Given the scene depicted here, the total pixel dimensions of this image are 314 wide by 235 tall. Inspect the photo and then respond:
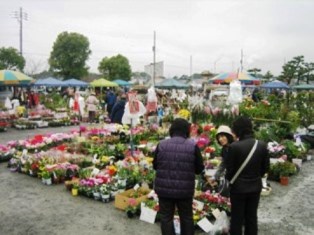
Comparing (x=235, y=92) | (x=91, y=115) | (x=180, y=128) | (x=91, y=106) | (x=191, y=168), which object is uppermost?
(x=235, y=92)

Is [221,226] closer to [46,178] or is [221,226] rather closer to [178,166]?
[178,166]

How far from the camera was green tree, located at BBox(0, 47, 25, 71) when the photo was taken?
48.5 meters

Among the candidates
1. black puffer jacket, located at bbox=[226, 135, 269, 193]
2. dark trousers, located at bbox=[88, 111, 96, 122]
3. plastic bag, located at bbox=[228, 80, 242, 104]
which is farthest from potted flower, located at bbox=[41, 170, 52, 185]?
dark trousers, located at bbox=[88, 111, 96, 122]

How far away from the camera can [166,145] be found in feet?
13.2

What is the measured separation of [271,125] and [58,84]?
21325 mm

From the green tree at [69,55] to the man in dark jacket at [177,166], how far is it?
1877 inches

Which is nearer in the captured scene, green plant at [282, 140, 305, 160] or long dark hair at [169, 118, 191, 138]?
long dark hair at [169, 118, 191, 138]

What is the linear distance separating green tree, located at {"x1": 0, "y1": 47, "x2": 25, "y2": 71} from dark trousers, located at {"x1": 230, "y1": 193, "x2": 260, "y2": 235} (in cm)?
4903

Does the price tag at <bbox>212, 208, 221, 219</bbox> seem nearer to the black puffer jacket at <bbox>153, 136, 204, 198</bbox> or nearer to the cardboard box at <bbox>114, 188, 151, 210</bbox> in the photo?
the cardboard box at <bbox>114, 188, 151, 210</bbox>

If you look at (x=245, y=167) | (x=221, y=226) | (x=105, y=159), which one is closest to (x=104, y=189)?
(x=105, y=159)

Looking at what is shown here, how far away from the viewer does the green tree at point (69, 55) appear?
49.9 meters

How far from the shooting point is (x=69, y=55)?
4962 cm

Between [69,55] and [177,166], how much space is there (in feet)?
159

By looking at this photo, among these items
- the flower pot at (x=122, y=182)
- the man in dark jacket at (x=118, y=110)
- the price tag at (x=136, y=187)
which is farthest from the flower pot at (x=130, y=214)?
the man in dark jacket at (x=118, y=110)
